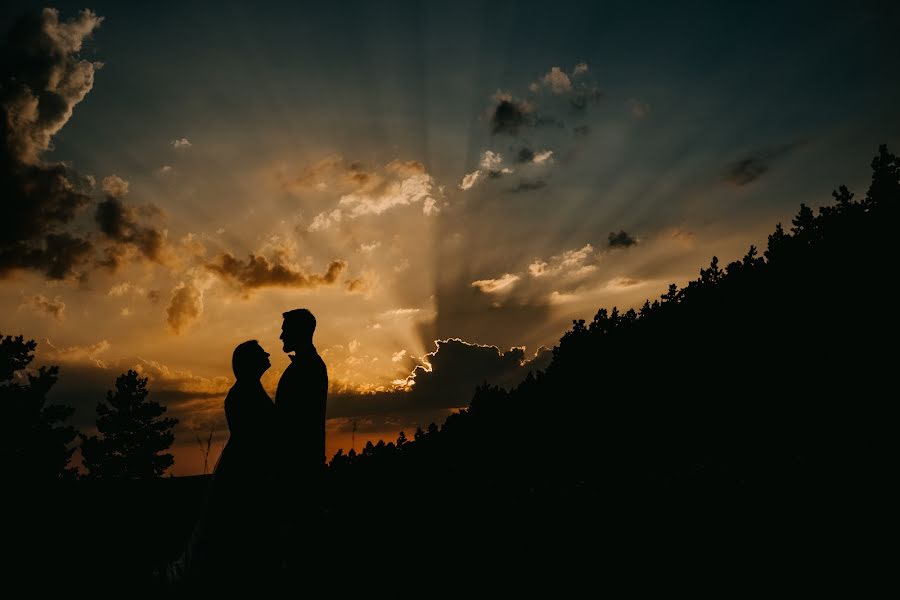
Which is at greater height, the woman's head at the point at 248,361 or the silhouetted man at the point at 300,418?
the woman's head at the point at 248,361

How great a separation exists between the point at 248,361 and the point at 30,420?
139 feet

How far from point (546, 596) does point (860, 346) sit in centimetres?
1192

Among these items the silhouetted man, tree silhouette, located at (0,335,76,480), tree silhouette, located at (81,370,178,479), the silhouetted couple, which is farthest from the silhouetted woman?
tree silhouette, located at (81,370,178,479)

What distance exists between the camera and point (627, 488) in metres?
7.39

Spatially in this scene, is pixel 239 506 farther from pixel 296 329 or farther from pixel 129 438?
pixel 129 438

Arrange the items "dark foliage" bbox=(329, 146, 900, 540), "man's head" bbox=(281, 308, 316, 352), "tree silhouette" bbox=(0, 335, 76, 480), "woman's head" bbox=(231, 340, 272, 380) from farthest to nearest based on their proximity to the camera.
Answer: "tree silhouette" bbox=(0, 335, 76, 480) → "dark foliage" bbox=(329, 146, 900, 540) → "woman's head" bbox=(231, 340, 272, 380) → "man's head" bbox=(281, 308, 316, 352)

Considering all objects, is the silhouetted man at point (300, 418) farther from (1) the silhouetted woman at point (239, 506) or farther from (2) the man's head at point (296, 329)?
(1) the silhouetted woman at point (239, 506)

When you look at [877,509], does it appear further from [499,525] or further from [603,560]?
[499,525]

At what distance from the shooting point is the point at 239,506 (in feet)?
14.3

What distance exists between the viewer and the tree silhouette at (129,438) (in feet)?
151

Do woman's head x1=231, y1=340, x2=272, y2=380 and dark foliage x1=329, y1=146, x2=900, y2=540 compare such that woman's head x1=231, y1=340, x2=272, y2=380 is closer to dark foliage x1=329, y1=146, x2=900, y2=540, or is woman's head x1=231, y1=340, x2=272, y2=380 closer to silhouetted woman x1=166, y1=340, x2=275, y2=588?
silhouetted woman x1=166, y1=340, x2=275, y2=588

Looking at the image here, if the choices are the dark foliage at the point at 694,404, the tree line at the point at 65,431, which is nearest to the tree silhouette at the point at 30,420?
the tree line at the point at 65,431

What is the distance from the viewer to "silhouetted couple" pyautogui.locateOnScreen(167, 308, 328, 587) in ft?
13.8

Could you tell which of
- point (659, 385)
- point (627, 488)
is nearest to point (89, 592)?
point (627, 488)
